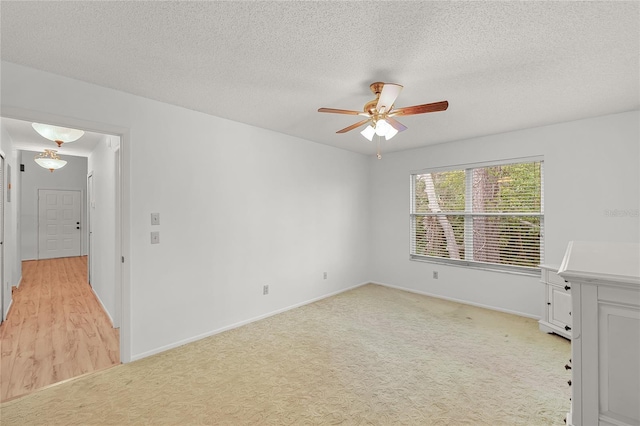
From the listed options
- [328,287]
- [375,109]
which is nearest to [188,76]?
[375,109]

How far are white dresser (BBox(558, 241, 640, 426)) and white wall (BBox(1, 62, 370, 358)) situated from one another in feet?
Result: 10.2

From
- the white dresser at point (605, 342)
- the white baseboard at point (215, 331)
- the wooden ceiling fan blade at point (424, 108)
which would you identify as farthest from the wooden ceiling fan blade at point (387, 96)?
the white baseboard at point (215, 331)

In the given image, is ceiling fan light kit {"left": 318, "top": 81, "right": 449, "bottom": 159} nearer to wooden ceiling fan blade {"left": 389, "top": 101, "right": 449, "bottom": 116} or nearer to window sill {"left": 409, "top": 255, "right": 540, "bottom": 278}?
wooden ceiling fan blade {"left": 389, "top": 101, "right": 449, "bottom": 116}

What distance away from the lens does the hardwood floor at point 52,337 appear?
251 centimetres

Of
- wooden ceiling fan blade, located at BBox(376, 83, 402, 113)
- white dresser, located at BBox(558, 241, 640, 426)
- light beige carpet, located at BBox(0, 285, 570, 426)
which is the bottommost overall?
light beige carpet, located at BBox(0, 285, 570, 426)

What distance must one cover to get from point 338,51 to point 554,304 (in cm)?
349

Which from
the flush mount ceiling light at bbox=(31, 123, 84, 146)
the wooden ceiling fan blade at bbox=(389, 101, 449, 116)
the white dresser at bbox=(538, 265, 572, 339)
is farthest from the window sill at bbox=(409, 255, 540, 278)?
the flush mount ceiling light at bbox=(31, 123, 84, 146)

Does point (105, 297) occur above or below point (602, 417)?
below

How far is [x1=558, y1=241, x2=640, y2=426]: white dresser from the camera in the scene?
1.13 meters

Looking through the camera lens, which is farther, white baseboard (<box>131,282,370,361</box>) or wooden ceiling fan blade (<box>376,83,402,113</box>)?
white baseboard (<box>131,282,370,361</box>)

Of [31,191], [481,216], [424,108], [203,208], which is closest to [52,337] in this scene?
[203,208]

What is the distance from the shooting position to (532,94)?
276 centimetres

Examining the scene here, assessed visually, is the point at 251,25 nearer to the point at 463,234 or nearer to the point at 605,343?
the point at 605,343

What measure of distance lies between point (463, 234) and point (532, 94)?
2.33 meters
